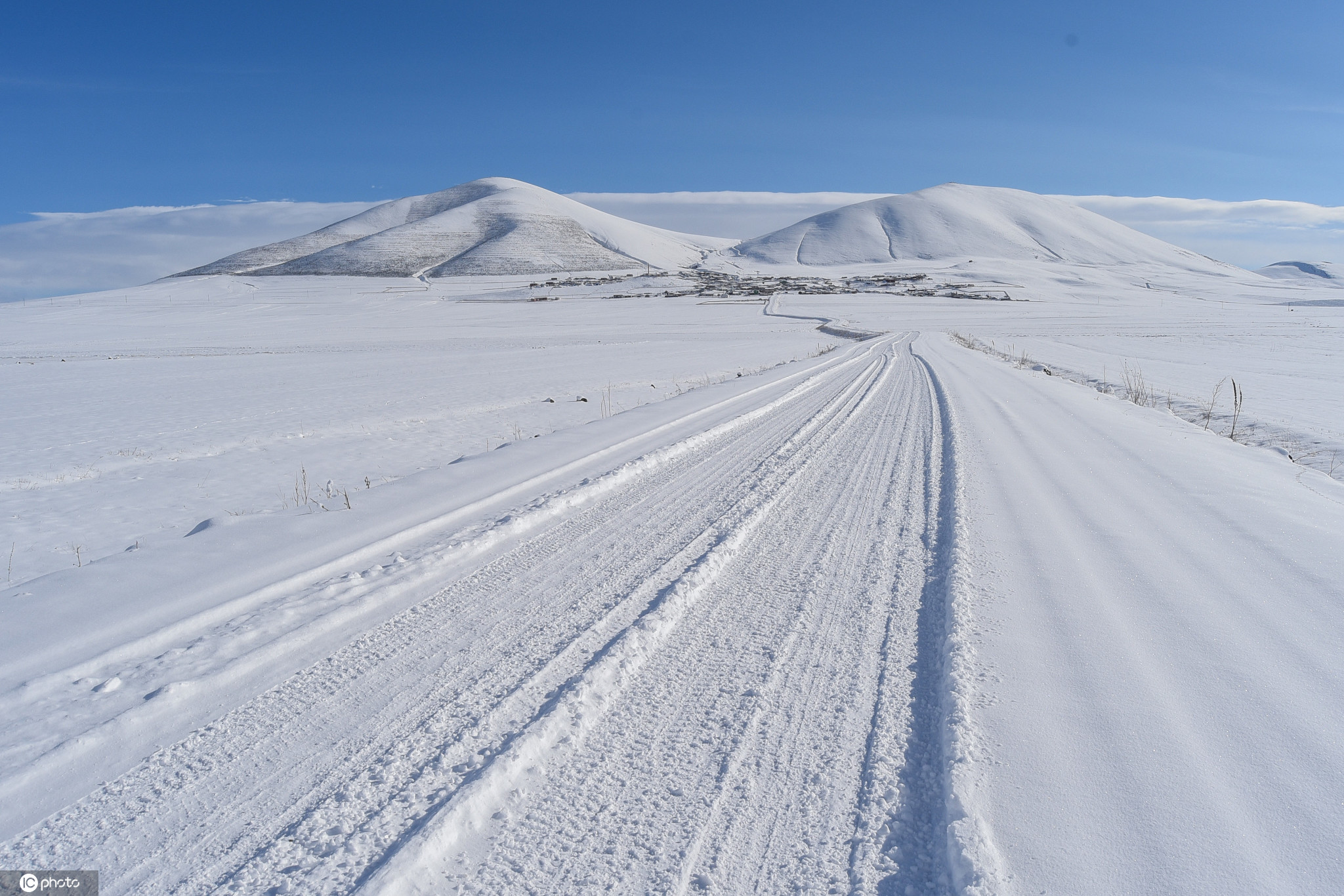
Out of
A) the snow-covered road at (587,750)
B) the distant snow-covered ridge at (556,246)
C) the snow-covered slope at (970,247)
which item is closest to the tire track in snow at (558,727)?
the snow-covered road at (587,750)

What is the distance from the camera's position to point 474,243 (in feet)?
477

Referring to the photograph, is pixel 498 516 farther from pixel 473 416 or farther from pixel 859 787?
pixel 473 416

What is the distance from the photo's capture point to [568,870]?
235 cm

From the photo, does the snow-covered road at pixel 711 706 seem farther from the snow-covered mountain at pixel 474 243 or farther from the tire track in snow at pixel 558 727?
the snow-covered mountain at pixel 474 243

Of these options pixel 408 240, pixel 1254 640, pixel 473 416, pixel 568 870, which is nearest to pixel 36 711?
pixel 568 870

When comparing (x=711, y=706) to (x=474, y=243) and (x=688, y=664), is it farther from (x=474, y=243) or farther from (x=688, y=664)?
(x=474, y=243)

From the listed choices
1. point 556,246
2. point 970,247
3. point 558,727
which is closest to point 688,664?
point 558,727

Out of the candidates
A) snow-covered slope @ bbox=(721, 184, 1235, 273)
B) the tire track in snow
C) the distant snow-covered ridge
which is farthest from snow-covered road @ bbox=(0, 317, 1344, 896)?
snow-covered slope @ bbox=(721, 184, 1235, 273)

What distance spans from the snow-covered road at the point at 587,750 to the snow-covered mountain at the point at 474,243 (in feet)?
402

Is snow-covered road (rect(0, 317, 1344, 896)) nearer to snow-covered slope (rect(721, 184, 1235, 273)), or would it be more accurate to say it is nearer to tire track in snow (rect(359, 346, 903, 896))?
tire track in snow (rect(359, 346, 903, 896))

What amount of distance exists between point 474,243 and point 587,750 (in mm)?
153737

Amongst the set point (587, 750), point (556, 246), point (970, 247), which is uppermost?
point (970, 247)

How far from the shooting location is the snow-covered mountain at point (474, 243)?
417ft

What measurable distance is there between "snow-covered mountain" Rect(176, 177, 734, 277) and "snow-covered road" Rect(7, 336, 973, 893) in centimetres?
12263
